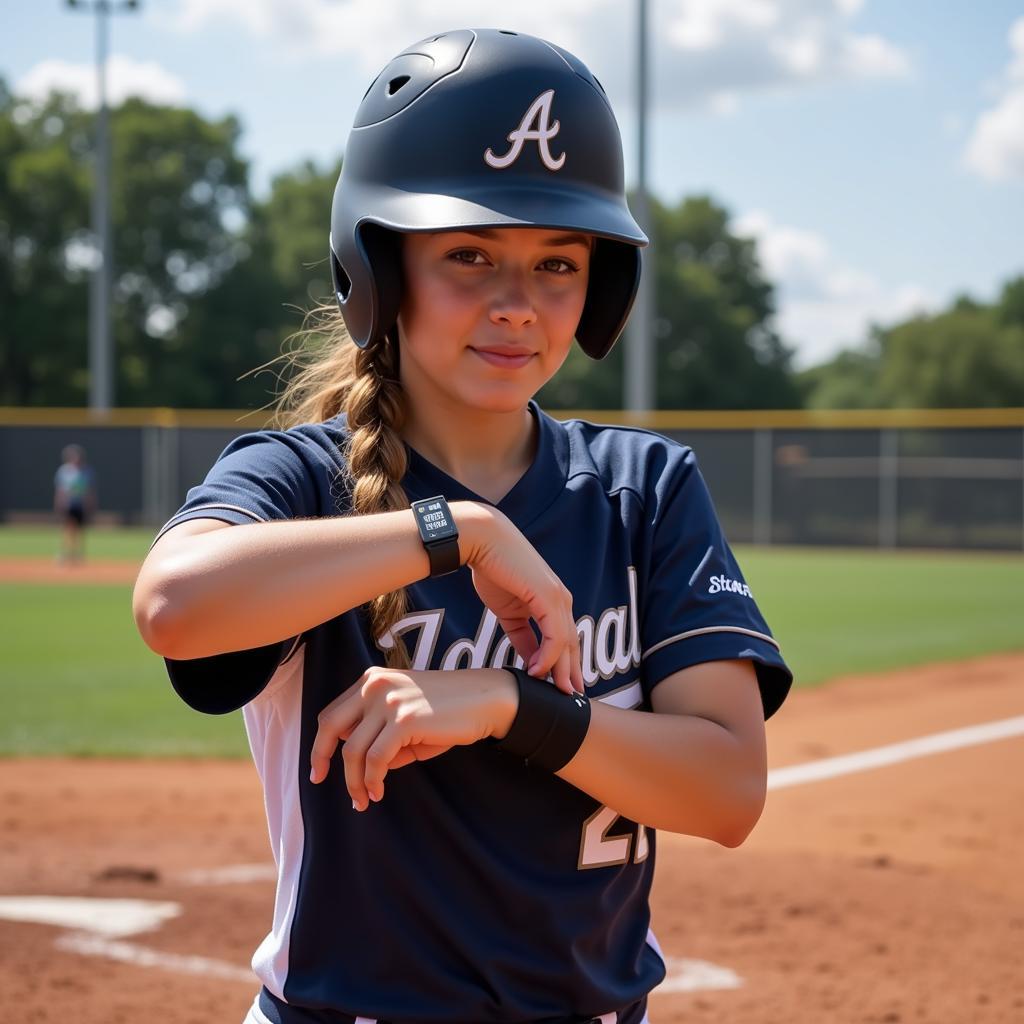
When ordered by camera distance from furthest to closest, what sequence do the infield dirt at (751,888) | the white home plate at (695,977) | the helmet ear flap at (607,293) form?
the white home plate at (695,977), the infield dirt at (751,888), the helmet ear flap at (607,293)

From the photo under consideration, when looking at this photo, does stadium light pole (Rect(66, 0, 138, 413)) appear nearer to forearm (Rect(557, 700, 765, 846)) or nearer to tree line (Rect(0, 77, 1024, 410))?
tree line (Rect(0, 77, 1024, 410))

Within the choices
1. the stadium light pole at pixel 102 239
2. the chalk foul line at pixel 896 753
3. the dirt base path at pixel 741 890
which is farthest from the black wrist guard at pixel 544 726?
the stadium light pole at pixel 102 239

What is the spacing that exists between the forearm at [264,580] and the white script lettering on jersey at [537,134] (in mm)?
514

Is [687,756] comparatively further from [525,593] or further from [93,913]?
[93,913]

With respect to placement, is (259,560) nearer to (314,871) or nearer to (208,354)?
(314,871)

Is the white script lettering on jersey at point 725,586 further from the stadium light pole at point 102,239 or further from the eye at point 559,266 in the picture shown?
the stadium light pole at point 102,239

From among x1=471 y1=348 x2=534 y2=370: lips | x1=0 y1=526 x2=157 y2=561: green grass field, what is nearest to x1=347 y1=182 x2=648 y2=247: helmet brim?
x1=471 y1=348 x2=534 y2=370: lips

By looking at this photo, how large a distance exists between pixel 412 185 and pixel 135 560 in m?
19.5

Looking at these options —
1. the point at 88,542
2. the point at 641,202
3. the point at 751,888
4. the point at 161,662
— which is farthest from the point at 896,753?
the point at 88,542

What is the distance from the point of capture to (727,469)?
2336 cm

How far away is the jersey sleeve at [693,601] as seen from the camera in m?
1.70

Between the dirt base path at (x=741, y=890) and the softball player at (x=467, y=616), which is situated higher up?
the softball player at (x=467, y=616)

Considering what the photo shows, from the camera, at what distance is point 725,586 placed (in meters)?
1.74

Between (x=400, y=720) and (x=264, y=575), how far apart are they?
0.70 ft
